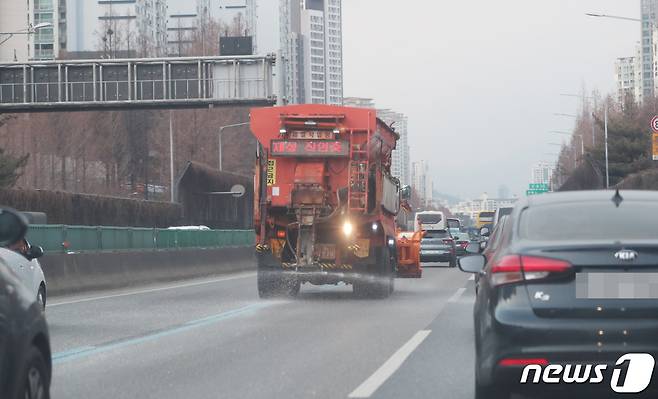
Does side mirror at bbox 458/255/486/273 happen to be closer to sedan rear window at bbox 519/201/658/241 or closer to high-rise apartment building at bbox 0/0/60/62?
sedan rear window at bbox 519/201/658/241

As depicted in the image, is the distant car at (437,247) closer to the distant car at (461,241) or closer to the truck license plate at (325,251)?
the distant car at (461,241)

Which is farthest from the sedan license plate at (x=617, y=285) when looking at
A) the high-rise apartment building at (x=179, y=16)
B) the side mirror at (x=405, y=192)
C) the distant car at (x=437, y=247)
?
the high-rise apartment building at (x=179, y=16)

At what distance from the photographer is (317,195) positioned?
2259 centimetres

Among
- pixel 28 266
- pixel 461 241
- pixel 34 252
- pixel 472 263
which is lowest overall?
pixel 461 241

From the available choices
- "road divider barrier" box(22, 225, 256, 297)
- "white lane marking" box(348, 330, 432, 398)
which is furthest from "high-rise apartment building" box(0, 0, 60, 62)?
"white lane marking" box(348, 330, 432, 398)

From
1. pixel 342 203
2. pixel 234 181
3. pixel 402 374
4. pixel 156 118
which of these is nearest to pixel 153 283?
pixel 342 203

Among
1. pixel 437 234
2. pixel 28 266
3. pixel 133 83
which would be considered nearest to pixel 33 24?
pixel 133 83

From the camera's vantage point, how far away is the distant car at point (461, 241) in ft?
187

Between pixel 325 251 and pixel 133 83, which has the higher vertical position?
pixel 133 83

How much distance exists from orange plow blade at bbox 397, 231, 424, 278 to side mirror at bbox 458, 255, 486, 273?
1858cm

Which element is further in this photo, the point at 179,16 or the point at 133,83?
the point at 179,16

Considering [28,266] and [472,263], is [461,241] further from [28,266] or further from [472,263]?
[472,263]

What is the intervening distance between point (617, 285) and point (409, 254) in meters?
21.2

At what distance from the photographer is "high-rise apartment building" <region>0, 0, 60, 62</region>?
139 metres
